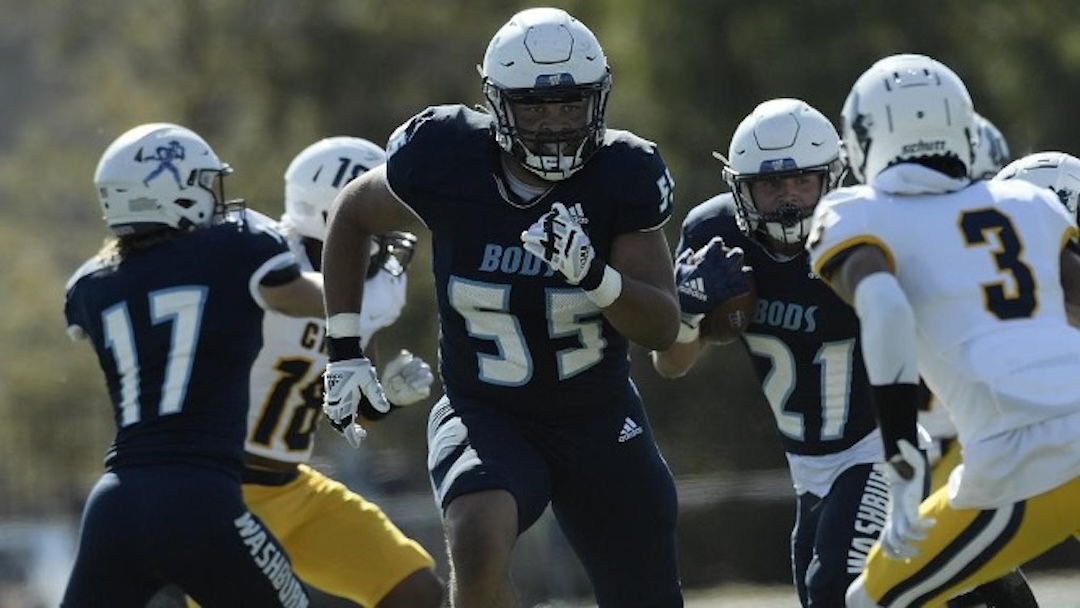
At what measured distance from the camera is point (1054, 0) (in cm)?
1862

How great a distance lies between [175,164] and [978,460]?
2863mm

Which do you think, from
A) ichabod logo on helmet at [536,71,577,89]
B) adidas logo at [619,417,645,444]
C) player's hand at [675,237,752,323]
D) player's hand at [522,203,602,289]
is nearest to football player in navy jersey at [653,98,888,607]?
player's hand at [675,237,752,323]

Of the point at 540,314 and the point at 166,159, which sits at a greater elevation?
the point at 166,159

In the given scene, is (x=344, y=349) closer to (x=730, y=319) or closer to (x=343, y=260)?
(x=343, y=260)

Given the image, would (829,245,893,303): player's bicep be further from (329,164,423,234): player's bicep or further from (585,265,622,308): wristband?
(329,164,423,234): player's bicep

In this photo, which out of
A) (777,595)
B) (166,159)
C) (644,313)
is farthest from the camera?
(777,595)

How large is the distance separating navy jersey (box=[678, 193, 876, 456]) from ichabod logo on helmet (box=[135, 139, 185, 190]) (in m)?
1.81

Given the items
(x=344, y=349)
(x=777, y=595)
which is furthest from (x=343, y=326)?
(x=777, y=595)

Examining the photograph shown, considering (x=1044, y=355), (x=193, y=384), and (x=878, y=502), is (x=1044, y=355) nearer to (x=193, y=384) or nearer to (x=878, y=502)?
(x=878, y=502)

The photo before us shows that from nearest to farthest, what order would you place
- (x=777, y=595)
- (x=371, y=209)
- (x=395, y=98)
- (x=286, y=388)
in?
(x=371, y=209) → (x=286, y=388) → (x=777, y=595) → (x=395, y=98)

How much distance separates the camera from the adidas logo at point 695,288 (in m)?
6.25

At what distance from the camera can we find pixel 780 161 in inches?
257

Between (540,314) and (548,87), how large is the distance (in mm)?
622

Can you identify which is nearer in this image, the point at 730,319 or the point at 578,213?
the point at 578,213
